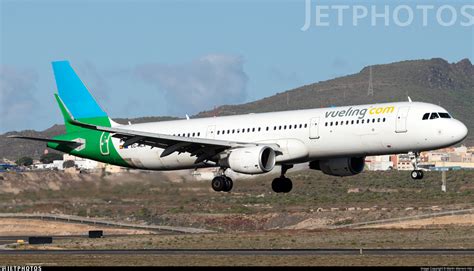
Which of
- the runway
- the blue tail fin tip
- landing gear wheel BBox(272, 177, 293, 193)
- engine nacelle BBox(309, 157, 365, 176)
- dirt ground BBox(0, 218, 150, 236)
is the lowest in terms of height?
the runway

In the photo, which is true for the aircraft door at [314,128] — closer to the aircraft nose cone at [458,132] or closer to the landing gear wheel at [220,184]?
the landing gear wheel at [220,184]

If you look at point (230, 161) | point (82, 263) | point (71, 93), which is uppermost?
point (71, 93)

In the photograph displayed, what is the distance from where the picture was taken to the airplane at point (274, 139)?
216 feet

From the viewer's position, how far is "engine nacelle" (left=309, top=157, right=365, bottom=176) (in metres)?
71.8

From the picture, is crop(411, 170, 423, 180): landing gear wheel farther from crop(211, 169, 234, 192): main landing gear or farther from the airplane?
crop(211, 169, 234, 192): main landing gear

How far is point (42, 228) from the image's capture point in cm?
10550

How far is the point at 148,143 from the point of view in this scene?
72.3 m

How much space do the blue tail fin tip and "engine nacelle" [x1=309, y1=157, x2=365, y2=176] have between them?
1759cm

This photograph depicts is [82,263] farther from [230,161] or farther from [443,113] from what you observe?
[443,113]

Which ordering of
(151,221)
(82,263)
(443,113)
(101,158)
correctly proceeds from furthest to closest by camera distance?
(151,221)
(101,158)
(443,113)
(82,263)

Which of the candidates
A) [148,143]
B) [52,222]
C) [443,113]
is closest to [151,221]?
[52,222]

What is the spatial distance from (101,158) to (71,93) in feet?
20.1

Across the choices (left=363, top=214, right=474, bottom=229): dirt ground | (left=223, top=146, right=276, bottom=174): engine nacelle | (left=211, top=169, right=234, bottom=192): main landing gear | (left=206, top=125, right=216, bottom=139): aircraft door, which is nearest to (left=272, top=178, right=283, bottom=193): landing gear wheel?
(left=211, top=169, right=234, bottom=192): main landing gear

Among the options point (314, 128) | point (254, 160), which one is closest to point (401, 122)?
point (314, 128)
